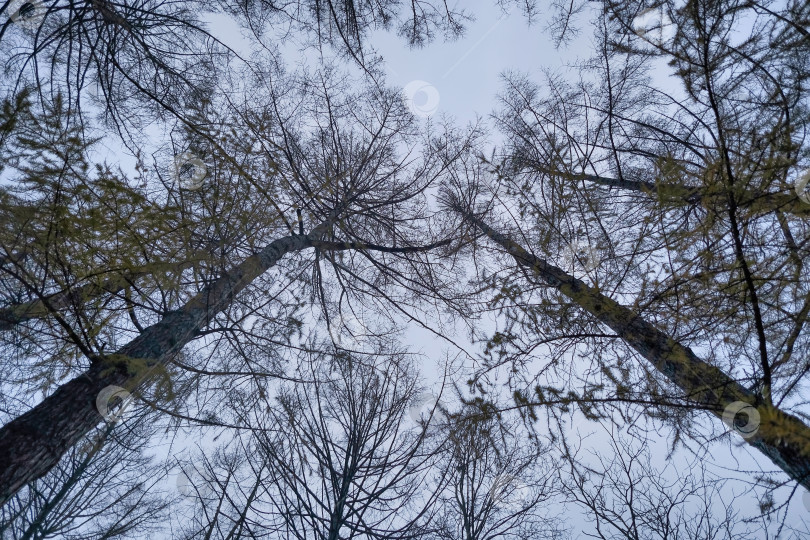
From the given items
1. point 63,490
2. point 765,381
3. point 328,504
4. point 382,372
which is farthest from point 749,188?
point 63,490

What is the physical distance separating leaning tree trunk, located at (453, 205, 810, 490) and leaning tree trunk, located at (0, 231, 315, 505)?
255cm

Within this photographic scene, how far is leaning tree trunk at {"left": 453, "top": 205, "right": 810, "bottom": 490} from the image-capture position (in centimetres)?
111

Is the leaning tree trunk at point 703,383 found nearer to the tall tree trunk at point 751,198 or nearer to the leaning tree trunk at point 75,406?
the tall tree trunk at point 751,198

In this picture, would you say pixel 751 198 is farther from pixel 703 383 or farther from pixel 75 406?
pixel 75 406

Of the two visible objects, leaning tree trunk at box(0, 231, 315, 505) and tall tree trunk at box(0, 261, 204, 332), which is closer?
leaning tree trunk at box(0, 231, 315, 505)

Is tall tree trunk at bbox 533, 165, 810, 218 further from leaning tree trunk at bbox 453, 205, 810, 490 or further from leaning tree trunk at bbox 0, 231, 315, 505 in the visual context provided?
leaning tree trunk at bbox 0, 231, 315, 505

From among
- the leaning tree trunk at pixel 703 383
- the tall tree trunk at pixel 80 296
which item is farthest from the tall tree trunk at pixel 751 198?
the tall tree trunk at pixel 80 296

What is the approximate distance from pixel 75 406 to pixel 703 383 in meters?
3.72

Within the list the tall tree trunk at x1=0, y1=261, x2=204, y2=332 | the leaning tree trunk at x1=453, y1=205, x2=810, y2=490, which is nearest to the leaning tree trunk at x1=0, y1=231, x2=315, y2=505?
the tall tree trunk at x1=0, y1=261, x2=204, y2=332

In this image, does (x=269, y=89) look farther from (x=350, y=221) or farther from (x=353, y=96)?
(x=350, y=221)

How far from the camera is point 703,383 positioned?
2.13 meters

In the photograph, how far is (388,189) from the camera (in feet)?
18.8

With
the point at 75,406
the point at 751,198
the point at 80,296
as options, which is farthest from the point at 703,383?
the point at 80,296

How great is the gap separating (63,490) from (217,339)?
326cm
